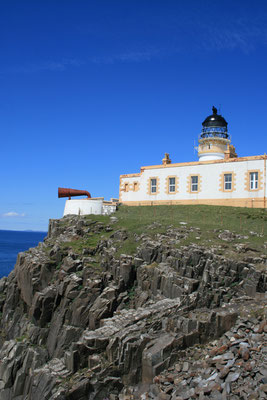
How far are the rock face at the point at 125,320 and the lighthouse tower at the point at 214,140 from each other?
20.4m

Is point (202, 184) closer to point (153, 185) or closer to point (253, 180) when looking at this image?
point (253, 180)

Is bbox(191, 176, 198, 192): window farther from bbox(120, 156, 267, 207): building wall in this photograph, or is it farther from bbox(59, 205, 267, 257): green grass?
bbox(59, 205, 267, 257): green grass

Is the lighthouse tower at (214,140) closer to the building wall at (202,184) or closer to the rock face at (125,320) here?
the building wall at (202,184)

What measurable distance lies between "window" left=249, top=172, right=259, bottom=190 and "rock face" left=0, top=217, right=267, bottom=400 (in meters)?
12.4

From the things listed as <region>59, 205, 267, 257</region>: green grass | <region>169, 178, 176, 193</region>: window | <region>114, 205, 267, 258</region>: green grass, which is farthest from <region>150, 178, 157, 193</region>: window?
<region>59, 205, 267, 257</region>: green grass

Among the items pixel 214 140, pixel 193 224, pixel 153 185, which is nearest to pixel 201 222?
pixel 193 224

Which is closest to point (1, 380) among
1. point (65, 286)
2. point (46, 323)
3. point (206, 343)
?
point (46, 323)

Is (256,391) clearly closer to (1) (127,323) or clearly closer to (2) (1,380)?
(1) (127,323)

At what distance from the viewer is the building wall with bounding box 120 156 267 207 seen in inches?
1543

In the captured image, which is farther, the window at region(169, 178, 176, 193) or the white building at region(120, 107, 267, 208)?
the window at region(169, 178, 176, 193)

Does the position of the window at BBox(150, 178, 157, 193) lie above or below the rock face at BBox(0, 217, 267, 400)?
above

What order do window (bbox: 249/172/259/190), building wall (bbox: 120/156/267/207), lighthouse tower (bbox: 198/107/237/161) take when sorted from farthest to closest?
lighthouse tower (bbox: 198/107/237/161)
building wall (bbox: 120/156/267/207)
window (bbox: 249/172/259/190)

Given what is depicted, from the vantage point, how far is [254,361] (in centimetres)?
1574

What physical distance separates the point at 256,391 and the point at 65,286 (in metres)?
16.9
